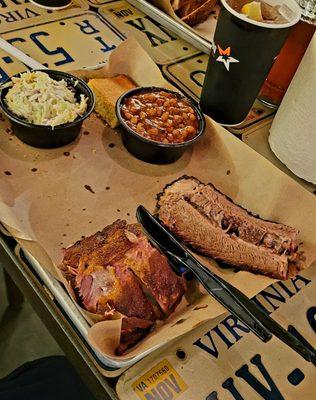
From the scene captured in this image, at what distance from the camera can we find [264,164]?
1.42 m

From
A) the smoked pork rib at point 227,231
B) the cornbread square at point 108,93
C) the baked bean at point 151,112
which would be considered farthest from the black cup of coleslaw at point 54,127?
the smoked pork rib at point 227,231

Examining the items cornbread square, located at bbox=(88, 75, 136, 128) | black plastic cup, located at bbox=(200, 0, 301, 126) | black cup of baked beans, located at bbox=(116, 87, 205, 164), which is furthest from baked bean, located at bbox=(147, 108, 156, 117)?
black plastic cup, located at bbox=(200, 0, 301, 126)

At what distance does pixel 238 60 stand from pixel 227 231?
541 mm

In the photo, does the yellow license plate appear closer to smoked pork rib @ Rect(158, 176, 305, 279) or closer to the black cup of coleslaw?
smoked pork rib @ Rect(158, 176, 305, 279)

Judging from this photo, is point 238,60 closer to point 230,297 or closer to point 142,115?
point 142,115

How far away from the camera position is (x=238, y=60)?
4.72ft

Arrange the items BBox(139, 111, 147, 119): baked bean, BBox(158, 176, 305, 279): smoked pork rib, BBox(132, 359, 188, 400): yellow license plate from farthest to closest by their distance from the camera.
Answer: BBox(139, 111, 147, 119): baked bean
BBox(158, 176, 305, 279): smoked pork rib
BBox(132, 359, 188, 400): yellow license plate

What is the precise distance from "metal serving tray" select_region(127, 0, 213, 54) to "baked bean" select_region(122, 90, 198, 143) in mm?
502

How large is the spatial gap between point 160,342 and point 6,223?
0.46 metres

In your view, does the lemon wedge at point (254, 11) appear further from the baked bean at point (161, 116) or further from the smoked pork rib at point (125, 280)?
the smoked pork rib at point (125, 280)

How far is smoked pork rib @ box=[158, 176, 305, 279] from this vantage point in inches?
49.1

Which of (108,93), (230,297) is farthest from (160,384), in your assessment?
(108,93)

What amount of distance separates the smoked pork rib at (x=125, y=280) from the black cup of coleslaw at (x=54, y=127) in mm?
371

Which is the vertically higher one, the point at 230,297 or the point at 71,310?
the point at 230,297
